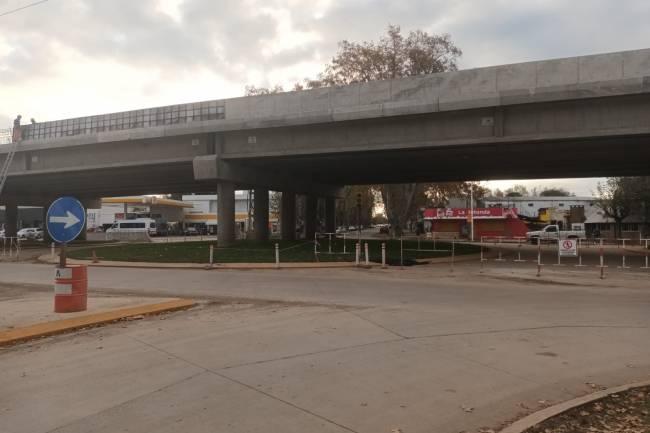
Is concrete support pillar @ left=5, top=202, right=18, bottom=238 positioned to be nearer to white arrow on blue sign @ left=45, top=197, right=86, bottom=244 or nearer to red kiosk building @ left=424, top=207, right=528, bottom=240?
red kiosk building @ left=424, top=207, right=528, bottom=240

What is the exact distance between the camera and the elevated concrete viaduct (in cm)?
2056

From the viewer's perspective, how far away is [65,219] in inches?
387

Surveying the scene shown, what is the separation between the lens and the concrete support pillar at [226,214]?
30719 millimetres

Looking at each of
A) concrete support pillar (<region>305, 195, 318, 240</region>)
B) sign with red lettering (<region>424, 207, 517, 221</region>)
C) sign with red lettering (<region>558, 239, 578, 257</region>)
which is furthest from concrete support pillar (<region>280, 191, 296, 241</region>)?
sign with red lettering (<region>558, 239, 578, 257</region>)

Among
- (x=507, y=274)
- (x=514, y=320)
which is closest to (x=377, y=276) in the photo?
(x=507, y=274)

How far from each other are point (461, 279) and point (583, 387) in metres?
12.7

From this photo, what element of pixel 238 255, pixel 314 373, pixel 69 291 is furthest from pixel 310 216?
pixel 314 373

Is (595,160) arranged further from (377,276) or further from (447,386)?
(447,386)

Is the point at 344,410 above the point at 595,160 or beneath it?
beneath

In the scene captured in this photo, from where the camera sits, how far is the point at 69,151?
3281 centimetres

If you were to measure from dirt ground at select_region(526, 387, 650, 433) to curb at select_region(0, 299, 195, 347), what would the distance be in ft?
24.6

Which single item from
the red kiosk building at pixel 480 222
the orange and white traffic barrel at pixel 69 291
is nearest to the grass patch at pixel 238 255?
the orange and white traffic barrel at pixel 69 291

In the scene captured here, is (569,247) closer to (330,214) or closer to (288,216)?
(288,216)

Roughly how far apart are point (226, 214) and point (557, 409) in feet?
90.8
